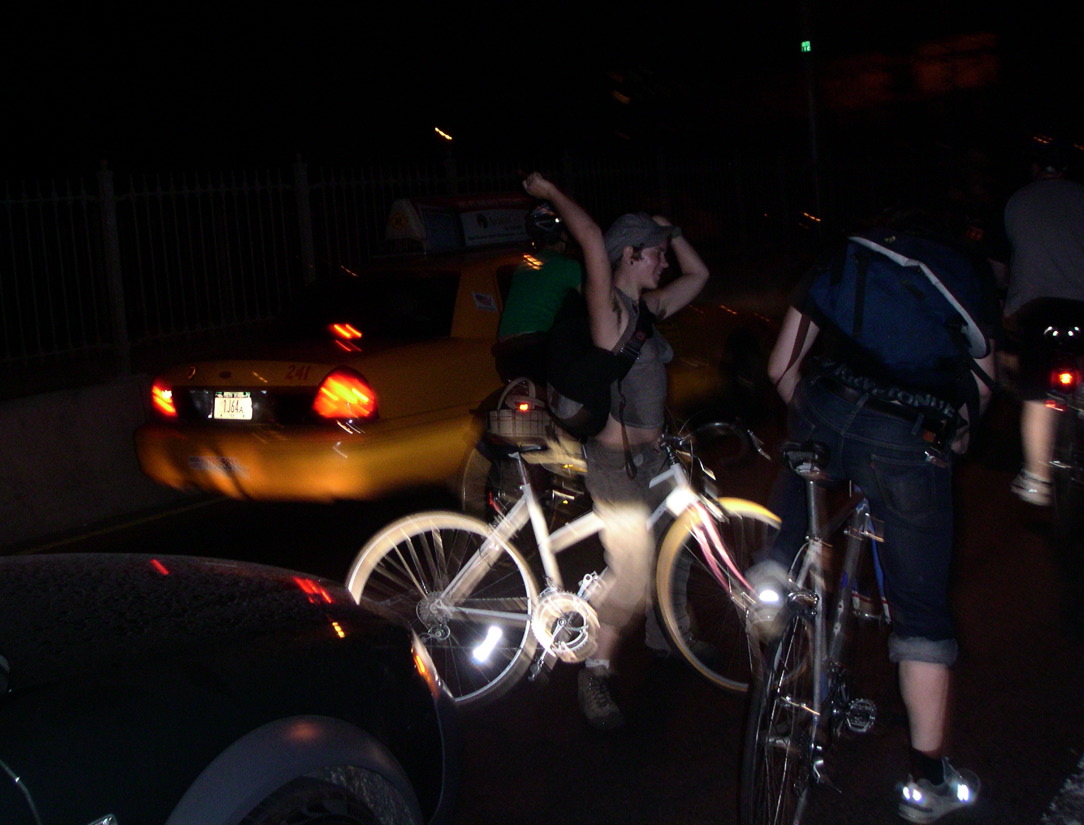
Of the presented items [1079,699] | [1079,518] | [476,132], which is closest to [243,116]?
[476,132]

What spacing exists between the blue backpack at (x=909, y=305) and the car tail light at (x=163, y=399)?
4.31 meters

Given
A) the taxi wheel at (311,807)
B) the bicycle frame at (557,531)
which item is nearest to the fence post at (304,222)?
the bicycle frame at (557,531)

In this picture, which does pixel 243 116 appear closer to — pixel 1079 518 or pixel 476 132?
pixel 476 132

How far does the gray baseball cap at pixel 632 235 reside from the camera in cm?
407

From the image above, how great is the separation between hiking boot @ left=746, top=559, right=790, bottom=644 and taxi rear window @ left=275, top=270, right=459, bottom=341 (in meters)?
3.22

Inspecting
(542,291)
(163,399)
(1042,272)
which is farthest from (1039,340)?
(163,399)

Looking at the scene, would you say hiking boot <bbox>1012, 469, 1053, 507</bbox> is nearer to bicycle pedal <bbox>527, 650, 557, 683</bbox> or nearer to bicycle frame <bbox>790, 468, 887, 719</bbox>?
bicycle frame <bbox>790, 468, 887, 719</bbox>

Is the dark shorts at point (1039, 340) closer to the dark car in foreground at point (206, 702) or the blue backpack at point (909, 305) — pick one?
the blue backpack at point (909, 305)

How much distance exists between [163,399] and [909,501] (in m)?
4.60

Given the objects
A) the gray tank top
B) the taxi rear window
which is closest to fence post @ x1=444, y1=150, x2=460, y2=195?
the taxi rear window

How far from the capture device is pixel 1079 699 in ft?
14.2

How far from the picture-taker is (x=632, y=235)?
13.4 ft

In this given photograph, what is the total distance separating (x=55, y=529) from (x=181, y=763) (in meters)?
5.81

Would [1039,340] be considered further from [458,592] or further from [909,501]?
[458,592]
